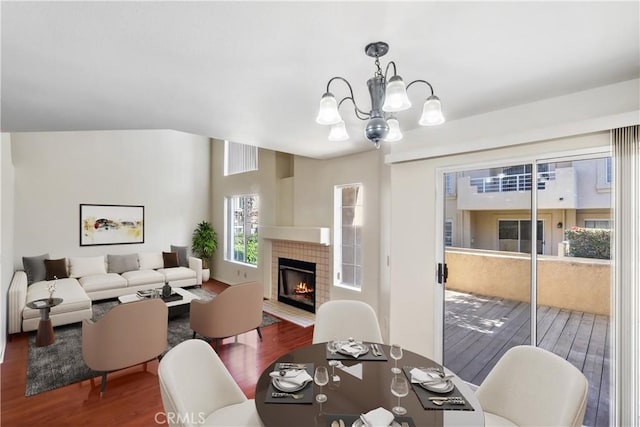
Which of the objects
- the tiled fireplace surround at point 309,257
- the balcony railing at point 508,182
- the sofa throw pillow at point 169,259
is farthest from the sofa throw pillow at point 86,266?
the balcony railing at point 508,182

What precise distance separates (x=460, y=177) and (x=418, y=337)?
163cm

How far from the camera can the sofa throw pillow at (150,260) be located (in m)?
6.13

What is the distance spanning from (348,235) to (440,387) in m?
3.02

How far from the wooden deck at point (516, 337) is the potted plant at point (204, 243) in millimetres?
5641

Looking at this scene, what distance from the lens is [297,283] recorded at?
512 cm

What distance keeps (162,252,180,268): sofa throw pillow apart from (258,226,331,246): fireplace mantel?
2257 mm

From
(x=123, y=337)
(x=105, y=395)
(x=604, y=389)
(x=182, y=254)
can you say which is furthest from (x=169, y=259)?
(x=604, y=389)

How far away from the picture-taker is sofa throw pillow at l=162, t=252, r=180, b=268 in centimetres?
636

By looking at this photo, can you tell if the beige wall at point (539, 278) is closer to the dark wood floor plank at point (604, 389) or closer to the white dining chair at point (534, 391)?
the dark wood floor plank at point (604, 389)

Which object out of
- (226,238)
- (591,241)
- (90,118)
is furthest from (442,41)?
(226,238)

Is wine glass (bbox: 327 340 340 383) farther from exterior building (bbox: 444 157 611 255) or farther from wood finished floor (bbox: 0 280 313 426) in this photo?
exterior building (bbox: 444 157 611 255)

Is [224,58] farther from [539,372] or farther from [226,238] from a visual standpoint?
[226,238]

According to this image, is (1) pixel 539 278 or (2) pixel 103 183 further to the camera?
(2) pixel 103 183

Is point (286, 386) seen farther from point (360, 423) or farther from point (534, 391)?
point (534, 391)
